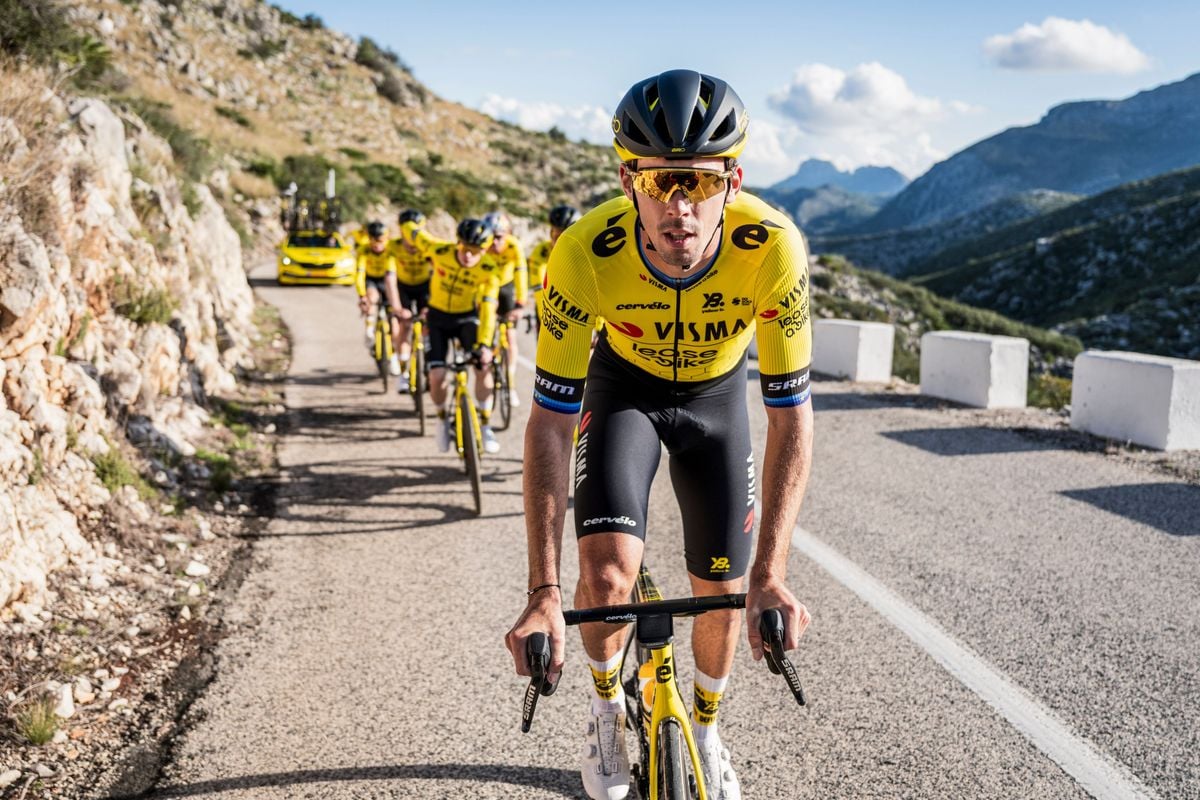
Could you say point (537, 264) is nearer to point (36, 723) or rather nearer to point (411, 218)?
point (411, 218)

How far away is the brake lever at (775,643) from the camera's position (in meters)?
→ 1.92

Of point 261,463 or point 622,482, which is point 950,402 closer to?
point 261,463

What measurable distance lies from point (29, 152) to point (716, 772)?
7.05m

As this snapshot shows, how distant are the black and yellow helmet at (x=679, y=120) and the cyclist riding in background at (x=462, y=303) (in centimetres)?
500

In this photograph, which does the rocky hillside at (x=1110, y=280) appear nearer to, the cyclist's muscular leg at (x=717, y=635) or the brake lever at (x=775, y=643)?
the cyclist's muscular leg at (x=717, y=635)

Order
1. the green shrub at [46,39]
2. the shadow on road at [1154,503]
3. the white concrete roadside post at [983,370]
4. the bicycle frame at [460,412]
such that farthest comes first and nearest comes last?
the green shrub at [46,39], the white concrete roadside post at [983,370], the bicycle frame at [460,412], the shadow on road at [1154,503]

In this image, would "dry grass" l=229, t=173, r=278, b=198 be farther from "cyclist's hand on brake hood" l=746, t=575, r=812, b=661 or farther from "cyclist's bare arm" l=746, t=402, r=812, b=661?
"cyclist's hand on brake hood" l=746, t=575, r=812, b=661

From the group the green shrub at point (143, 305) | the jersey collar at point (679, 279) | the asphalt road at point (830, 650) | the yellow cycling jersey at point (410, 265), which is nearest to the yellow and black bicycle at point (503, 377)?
the yellow cycling jersey at point (410, 265)

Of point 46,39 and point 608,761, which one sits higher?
point 46,39

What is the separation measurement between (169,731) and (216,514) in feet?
9.98

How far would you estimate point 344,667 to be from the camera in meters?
4.16

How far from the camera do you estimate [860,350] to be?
41.6ft

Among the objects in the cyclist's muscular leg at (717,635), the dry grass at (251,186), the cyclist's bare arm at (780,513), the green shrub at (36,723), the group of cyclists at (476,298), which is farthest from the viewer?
the dry grass at (251,186)

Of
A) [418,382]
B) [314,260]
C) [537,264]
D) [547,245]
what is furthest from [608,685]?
[314,260]
